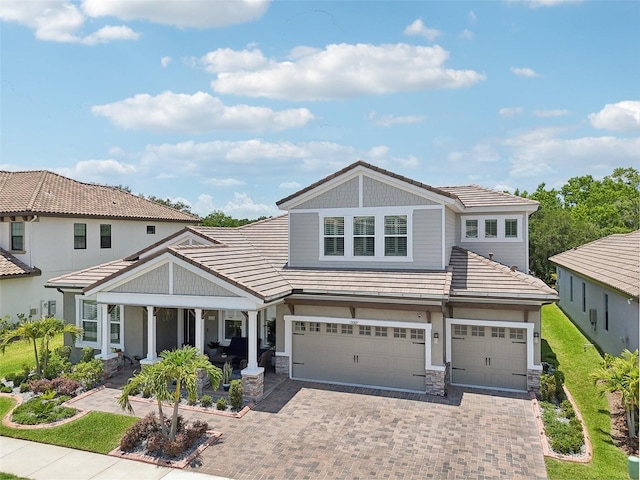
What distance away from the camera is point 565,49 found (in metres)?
14.1

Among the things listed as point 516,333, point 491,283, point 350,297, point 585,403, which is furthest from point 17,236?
point 585,403

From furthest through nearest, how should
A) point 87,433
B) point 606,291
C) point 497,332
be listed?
point 606,291 < point 497,332 < point 87,433

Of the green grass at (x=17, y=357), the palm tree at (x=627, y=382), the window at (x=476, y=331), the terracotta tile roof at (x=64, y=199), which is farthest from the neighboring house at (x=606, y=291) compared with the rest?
the terracotta tile roof at (x=64, y=199)

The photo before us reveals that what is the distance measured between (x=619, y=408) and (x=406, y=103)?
11967mm

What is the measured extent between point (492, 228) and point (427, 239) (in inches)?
209

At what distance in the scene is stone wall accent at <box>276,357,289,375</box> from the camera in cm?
1483

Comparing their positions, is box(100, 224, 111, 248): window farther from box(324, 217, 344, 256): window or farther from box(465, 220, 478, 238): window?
box(465, 220, 478, 238): window

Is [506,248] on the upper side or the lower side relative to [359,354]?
upper

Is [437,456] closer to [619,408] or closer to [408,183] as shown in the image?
[619,408]

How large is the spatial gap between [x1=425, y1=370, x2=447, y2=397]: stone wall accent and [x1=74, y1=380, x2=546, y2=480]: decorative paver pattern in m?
0.27

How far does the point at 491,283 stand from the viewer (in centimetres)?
1382

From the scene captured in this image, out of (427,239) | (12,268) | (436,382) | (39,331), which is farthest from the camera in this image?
(12,268)

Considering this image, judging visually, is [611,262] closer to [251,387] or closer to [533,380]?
[533,380]

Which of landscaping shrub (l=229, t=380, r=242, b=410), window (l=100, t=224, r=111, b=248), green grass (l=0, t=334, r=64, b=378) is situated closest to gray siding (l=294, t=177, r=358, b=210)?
landscaping shrub (l=229, t=380, r=242, b=410)
